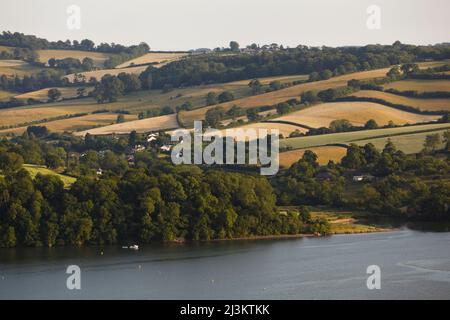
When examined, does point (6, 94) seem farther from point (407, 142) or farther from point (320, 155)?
point (407, 142)

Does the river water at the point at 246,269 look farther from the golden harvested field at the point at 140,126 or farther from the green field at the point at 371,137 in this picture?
the golden harvested field at the point at 140,126

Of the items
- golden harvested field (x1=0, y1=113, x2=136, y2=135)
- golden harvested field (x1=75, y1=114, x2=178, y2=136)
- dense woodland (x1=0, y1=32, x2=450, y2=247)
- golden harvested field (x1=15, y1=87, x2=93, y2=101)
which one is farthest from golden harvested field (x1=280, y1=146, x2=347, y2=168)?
golden harvested field (x1=15, y1=87, x2=93, y2=101)

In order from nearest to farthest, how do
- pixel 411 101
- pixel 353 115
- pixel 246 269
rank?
pixel 246 269, pixel 353 115, pixel 411 101

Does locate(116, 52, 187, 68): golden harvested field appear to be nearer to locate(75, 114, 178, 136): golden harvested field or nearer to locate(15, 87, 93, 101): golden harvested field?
locate(15, 87, 93, 101): golden harvested field

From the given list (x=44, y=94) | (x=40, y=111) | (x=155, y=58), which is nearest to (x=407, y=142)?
(x=40, y=111)
